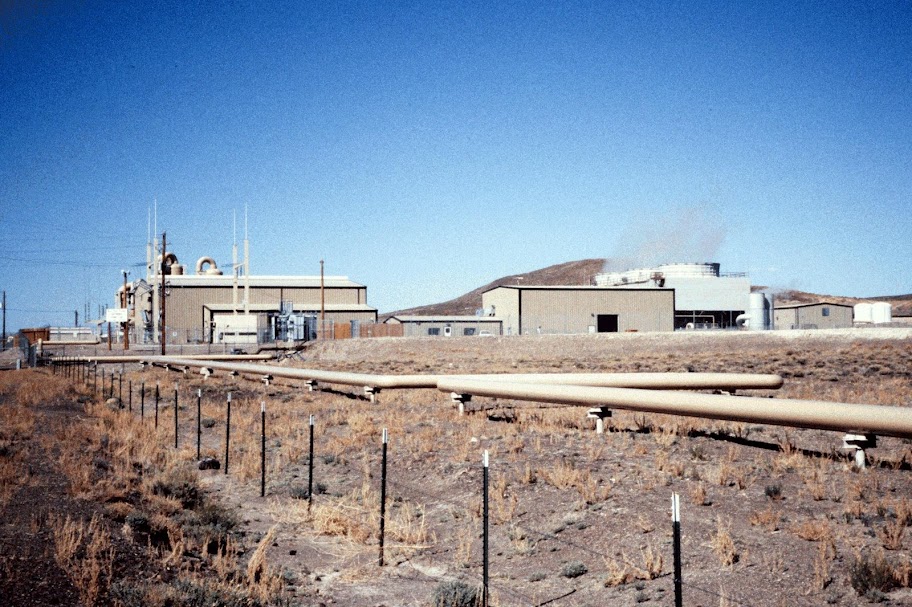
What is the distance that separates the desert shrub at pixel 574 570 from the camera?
8438 millimetres

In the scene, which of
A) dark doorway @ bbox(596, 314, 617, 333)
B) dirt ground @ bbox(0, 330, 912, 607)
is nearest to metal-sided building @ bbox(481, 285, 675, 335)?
dark doorway @ bbox(596, 314, 617, 333)

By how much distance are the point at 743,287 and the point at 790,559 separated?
290 feet

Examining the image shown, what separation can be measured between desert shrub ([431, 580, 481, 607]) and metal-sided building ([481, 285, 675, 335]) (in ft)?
243

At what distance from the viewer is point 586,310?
273ft

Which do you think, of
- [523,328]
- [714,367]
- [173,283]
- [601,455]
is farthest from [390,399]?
[173,283]

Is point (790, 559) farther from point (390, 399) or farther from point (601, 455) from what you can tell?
point (390, 399)

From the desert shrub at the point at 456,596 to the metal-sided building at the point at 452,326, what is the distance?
75345mm

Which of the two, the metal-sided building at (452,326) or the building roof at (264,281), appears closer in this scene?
the metal-sided building at (452,326)

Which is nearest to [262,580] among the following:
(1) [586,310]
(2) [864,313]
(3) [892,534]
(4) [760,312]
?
(3) [892,534]

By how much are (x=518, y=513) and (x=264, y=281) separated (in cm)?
9226

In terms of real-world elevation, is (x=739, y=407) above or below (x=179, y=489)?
above

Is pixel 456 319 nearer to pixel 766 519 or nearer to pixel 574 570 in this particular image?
pixel 766 519

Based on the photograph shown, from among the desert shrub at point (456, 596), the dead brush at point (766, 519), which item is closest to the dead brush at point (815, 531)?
the dead brush at point (766, 519)

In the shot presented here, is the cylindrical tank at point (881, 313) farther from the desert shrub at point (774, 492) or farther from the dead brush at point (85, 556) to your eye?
the dead brush at point (85, 556)
